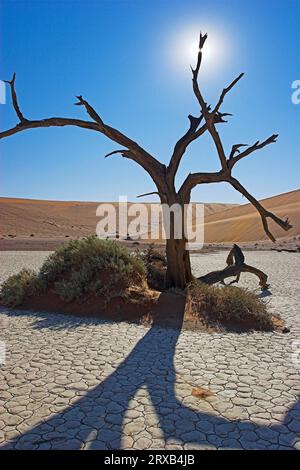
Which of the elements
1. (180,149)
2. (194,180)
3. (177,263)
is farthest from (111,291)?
(180,149)

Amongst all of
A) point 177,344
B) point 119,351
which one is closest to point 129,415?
point 119,351

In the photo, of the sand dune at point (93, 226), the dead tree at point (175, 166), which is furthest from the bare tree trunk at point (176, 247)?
the sand dune at point (93, 226)

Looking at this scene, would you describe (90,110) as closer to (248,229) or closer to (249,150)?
(249,150)

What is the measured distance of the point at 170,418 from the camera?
12.2ft

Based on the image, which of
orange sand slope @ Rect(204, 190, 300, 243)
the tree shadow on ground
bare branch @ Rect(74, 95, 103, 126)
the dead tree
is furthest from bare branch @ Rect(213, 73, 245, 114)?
orange sand slope @ Rect(204, 190, 300, 243)

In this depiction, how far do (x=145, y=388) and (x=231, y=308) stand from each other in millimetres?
3550

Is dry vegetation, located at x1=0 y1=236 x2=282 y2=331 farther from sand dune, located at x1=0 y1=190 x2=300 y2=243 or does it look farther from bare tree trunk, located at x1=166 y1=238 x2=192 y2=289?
sand dune, located at x1=0 y1=190 x2=300 y2=243

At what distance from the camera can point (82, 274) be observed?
342 inches

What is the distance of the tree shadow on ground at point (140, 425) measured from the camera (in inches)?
130

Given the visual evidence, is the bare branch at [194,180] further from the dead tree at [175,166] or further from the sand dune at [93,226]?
the sand dune at [93,226]

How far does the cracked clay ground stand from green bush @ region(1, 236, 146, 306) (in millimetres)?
1512

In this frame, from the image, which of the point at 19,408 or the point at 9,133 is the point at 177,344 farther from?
the point at 9,133

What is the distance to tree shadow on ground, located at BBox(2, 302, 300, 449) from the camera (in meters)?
3.30
